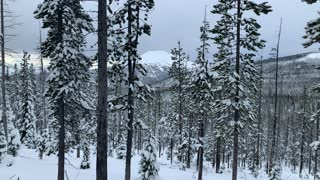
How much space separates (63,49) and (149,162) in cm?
1157

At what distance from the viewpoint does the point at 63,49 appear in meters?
18.9

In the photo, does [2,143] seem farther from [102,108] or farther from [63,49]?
[102,108]

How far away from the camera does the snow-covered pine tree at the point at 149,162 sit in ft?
88.2

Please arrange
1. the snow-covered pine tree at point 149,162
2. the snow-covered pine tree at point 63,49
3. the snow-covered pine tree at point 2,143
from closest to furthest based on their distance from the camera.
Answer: the snow-covered pine tree at point 63,49, the snow-covered pine tree at point 2,143, the snow-covered pine tree at point 149,162

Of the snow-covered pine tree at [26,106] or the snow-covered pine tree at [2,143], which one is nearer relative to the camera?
the snow-covered pine tree at [2,143]

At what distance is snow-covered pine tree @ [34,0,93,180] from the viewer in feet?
60.4

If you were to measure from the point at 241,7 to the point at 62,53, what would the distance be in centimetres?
1079

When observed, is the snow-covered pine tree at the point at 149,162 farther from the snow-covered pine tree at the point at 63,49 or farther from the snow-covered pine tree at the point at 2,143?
the snow-covered pine tree at the point at 2,143

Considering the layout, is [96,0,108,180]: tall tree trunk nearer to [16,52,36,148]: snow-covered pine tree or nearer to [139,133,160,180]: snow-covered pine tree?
[139,133,160,180]: snow-covered pine tree

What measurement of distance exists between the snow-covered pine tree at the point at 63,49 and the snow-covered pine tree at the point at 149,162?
27.5 feet

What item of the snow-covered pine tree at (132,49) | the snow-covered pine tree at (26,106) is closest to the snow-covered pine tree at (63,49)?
the snow-covered pine tree at (132,49)

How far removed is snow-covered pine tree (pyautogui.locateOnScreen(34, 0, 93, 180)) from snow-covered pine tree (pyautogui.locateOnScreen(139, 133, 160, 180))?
8371 mm

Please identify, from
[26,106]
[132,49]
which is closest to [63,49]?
[132,49]

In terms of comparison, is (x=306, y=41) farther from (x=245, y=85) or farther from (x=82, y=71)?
(x=245, y=85)
